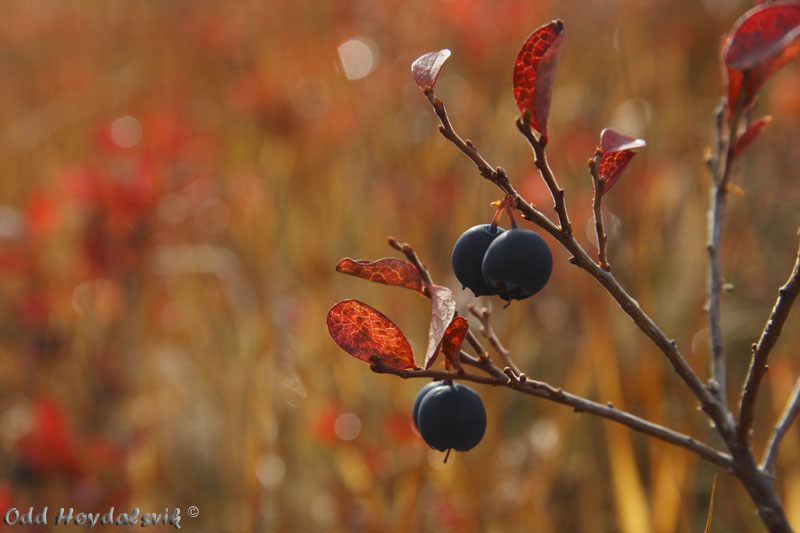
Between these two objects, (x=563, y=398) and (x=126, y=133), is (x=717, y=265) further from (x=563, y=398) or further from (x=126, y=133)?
(x=126, y=133)

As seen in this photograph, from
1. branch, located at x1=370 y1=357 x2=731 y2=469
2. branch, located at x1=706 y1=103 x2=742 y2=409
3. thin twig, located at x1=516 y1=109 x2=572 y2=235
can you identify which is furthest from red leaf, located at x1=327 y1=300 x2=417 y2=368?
branch, located at x1=706 y1=103 x2=742 y2=409

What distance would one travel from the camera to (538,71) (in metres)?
0.40

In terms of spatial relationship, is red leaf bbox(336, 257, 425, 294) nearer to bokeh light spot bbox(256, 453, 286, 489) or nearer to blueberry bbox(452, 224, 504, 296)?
blueberry bbox(452, 224, 504, 296)

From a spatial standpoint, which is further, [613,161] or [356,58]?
[356,58]

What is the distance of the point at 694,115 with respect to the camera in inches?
73.8

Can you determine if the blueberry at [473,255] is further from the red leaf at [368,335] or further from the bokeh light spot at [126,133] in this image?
the bokeh light spot at [126,133]

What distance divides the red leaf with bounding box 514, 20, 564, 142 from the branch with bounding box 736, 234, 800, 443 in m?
0.16

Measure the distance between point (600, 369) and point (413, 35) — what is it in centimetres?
133

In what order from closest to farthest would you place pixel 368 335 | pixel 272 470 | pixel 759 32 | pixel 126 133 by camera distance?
pixel 759 32 < pixel 368 335 < pixel 272 470 < pixel 126 133

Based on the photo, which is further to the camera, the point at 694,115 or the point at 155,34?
the point at 155,34

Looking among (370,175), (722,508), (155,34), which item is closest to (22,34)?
(155,34)

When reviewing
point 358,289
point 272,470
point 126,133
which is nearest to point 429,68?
point 272,470

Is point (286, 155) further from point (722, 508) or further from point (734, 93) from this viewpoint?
point (734, 93)

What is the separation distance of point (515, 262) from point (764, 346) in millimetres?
154
